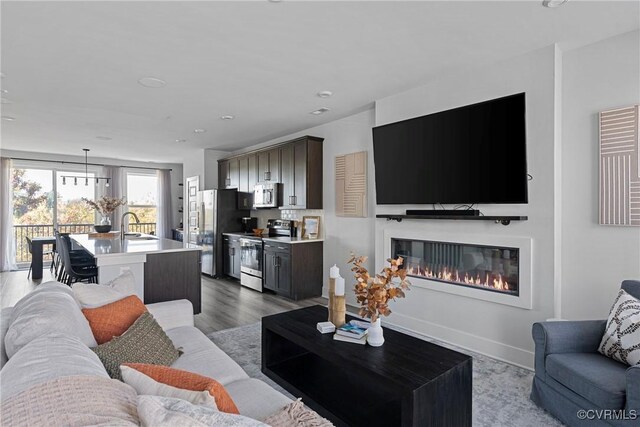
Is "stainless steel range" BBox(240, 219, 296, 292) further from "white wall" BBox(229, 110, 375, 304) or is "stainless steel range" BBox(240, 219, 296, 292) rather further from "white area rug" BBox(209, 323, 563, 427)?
"white area rug" BBox(209, 323, 563, 427)

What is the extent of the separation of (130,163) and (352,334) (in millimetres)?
8439

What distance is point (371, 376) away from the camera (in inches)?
69.4

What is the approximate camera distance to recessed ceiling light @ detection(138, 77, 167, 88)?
338 cm

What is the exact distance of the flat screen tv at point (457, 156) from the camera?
9.36 feet

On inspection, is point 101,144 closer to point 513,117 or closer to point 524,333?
point 513,117

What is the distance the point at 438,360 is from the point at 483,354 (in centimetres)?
156

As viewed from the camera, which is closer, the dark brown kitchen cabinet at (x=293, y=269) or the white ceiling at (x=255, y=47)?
the white ceiling at (x=255, y=47)

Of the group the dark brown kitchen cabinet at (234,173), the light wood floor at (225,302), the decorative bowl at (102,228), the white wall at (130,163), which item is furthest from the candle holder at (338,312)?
the white wall at (130,163)

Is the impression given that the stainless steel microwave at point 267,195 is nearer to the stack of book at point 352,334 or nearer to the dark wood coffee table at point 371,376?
the dark wood coffee table at point 371,376

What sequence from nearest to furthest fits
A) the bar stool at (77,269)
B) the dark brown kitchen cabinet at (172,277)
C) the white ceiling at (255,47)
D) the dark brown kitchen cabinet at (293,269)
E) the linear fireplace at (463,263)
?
the white ceiling at (255,47), the linear fireplace at (463,263), the dark brown kitchen cabinet at (172,277), the bar stool at (77,269), the dark brown kitchen cabinet at (293,269)

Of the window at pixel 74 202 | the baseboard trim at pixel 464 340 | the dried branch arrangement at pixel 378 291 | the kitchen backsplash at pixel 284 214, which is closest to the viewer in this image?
the dried branch arrangement at pixel 378 291

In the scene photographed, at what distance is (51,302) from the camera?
1.61m

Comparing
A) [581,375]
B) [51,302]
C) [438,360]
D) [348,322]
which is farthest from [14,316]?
[581,375]

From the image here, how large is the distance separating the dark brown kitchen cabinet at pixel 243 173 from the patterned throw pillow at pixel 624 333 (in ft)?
18.1
